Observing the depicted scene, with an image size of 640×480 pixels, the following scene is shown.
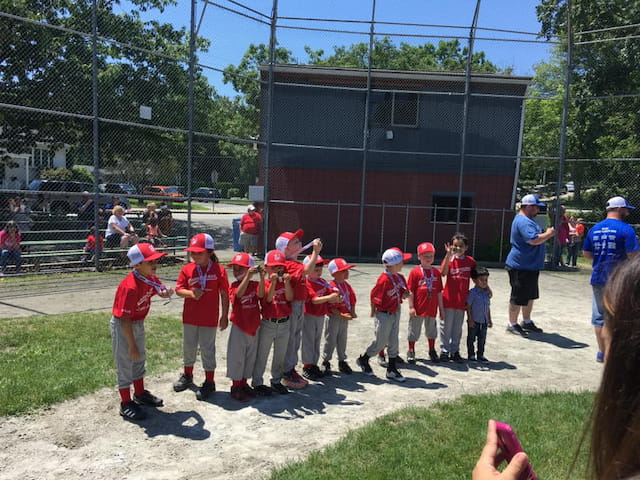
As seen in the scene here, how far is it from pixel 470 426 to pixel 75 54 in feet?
46.7

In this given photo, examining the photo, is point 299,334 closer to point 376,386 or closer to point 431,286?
point 376,386

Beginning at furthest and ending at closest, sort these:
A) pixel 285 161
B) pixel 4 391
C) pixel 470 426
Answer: pixel 285 161 < pixel 4 391 < pixel 470 426

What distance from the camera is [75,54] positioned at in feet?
46.5

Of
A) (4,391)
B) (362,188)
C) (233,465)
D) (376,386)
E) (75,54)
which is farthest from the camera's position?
(362,188)

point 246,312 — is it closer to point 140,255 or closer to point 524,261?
point 140,255

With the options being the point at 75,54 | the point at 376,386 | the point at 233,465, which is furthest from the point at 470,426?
the point at 75,54

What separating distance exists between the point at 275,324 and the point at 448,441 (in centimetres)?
208

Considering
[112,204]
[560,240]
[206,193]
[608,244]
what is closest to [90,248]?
[112,204]

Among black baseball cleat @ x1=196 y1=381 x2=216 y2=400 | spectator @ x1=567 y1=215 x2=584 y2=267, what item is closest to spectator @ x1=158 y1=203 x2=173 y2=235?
black baseball cleat @ x1=196 y1=381 x2=216 y2=400

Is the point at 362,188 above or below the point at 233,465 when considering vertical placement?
above

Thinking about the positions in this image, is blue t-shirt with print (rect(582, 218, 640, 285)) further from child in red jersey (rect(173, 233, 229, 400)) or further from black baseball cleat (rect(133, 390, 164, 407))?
black baseball cleat (rect(133, 390, 164, 407))

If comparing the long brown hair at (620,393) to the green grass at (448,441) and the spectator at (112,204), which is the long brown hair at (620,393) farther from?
the spectator at (112,204)

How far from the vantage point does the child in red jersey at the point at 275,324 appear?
538 cm

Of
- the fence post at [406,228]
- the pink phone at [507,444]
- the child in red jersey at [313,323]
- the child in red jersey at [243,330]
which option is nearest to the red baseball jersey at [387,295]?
the child in red jersey at [313,323]
